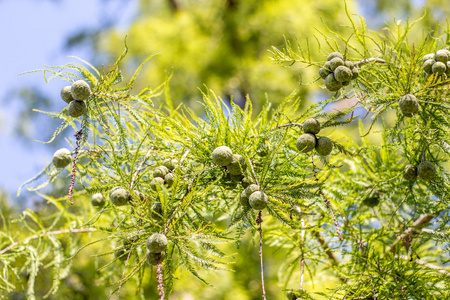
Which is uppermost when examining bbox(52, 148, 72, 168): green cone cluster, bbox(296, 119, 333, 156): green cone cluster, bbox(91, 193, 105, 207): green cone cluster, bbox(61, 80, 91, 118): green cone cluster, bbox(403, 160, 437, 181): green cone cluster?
bbox(61, 80, 91, 118): green cone cluster

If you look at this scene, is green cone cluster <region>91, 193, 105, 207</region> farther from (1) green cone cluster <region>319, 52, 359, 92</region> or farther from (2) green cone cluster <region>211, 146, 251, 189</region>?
(1) green cone cluster <region>319, 52, 359, 92</region>

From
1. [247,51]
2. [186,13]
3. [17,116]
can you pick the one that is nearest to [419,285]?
[247,51]

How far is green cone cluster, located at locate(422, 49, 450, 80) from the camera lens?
43 centimetres

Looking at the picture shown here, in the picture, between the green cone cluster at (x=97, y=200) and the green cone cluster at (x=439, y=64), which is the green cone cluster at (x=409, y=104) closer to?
the green cone cluster at (x=439, y=64)

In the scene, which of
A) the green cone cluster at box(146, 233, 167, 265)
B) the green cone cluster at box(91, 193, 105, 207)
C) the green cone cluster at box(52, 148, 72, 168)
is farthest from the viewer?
the green cone cluster at box(91, 193, 105, 207)

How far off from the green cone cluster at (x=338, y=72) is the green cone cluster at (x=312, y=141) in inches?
1.8

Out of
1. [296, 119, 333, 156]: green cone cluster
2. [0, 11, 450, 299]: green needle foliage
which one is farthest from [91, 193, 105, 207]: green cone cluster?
[296, 119, 333, 156]: green cone cluster

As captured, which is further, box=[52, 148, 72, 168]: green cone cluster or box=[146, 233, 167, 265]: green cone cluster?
box=[52, 148, 72, 168]: green cone cluster

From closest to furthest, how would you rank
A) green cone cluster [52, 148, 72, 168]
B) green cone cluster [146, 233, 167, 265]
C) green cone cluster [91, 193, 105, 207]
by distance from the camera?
green cone cluster [146, 233, 167, 265], green cone cluster [52, 148, 72, 168], green cone cluster [91, 193, 105, 207]

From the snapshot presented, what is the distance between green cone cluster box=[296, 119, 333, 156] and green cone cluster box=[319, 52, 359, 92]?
46 millimetres

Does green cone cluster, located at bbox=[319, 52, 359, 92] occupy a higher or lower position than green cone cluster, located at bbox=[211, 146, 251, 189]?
higher

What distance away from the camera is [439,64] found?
43 cm

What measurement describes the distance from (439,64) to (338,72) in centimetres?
10

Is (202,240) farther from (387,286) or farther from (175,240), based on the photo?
(387,286)
